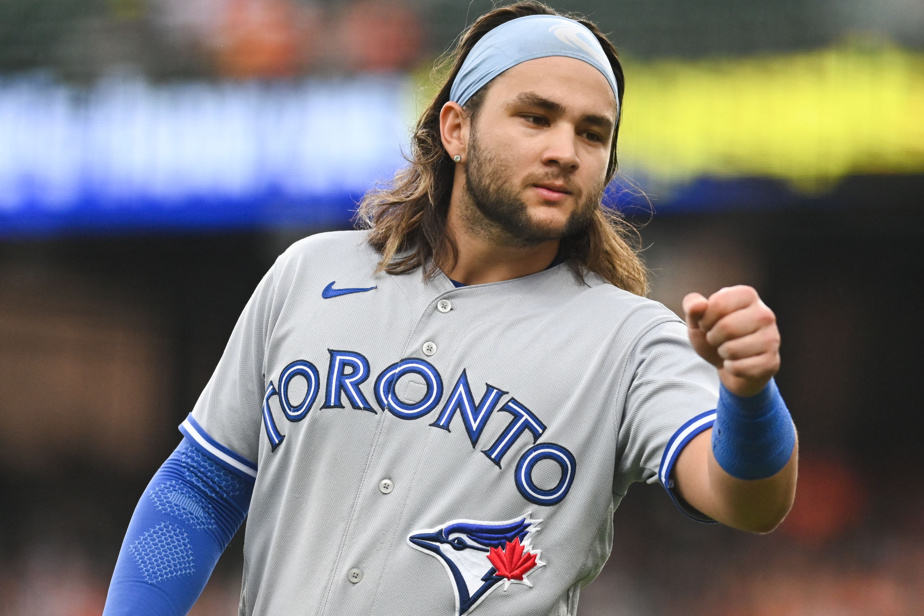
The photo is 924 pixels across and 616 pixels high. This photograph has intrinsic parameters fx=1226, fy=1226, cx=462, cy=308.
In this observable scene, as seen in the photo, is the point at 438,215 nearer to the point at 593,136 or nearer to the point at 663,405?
the point at 593,136

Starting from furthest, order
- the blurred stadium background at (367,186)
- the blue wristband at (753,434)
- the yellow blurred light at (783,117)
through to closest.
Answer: the blurred stadium background at (367,186)
the yellow blurred light at (783,117)
the blue wristband at (753,434)

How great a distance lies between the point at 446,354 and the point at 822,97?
247 inches

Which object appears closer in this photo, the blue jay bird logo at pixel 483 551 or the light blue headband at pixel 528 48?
the blue jay bird logo at pixel 483 551

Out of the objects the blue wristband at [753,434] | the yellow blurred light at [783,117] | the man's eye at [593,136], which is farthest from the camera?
the yellow blurred light at [783,117]

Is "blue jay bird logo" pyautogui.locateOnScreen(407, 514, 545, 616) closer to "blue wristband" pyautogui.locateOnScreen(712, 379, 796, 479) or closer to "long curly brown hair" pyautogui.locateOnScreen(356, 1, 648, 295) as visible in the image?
"blue wristband" pyautogui.locateOnScreen(712, 379, 796, 479)

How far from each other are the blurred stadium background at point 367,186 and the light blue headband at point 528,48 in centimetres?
522

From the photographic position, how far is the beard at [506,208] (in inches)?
85.2

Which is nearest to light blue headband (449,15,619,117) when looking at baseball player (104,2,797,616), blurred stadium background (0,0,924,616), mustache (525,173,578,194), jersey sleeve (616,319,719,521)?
baseball player (104,2,797,616)

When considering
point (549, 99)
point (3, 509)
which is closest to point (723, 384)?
point (549, 99)

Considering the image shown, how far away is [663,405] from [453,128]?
80 centimetres

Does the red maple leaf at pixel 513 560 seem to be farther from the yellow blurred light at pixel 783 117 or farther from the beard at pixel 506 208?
the yellow blurred light at pixel 783 117

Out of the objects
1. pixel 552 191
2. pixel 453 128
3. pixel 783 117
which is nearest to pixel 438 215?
pixel 453 128

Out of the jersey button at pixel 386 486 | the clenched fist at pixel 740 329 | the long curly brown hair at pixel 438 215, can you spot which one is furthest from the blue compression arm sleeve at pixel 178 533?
the clenched fist at pixel 740 329

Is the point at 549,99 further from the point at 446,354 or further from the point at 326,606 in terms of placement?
the point at 326,606
